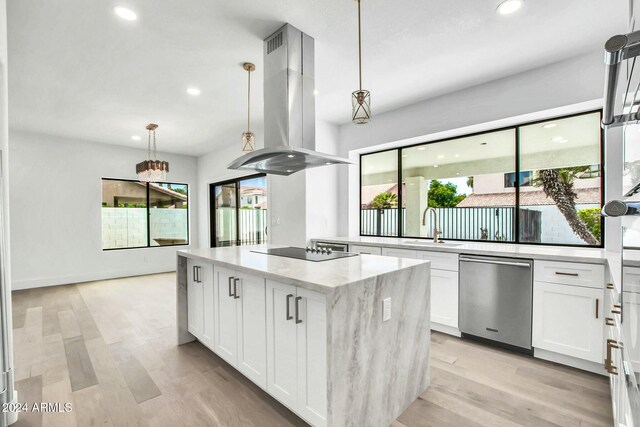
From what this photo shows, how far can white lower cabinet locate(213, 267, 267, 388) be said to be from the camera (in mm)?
1958

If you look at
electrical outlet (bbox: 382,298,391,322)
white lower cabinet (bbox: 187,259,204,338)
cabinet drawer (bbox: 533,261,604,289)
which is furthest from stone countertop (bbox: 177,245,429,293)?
cabinet drawer (bbox: 533,261,604,289)

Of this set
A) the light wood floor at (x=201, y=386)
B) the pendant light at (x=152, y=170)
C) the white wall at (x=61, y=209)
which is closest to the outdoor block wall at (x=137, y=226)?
the white wall at (x=61, y=209)

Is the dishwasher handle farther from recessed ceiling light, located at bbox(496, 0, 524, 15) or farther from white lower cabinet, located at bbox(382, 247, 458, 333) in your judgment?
recessed ceiling light, located at bbox(496, 0, 524, 15)

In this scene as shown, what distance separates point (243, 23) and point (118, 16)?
35.6 inches

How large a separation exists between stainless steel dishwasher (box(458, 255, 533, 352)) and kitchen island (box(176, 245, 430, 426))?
3.63 feet

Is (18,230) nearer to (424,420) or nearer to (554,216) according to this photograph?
(424,420)

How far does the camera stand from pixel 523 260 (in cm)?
266

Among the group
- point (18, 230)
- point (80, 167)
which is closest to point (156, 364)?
point (18, 230)

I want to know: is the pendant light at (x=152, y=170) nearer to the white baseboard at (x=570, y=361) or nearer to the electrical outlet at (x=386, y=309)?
the electrical outlet at (x=386, y=309)

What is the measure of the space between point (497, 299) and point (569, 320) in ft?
1.72

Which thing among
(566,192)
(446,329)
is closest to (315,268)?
(446,329)

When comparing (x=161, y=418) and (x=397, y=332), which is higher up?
(x=397, y=332)

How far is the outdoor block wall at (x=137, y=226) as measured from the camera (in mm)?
6023

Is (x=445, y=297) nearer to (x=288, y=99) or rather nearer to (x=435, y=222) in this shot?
(x=435, y=222)
